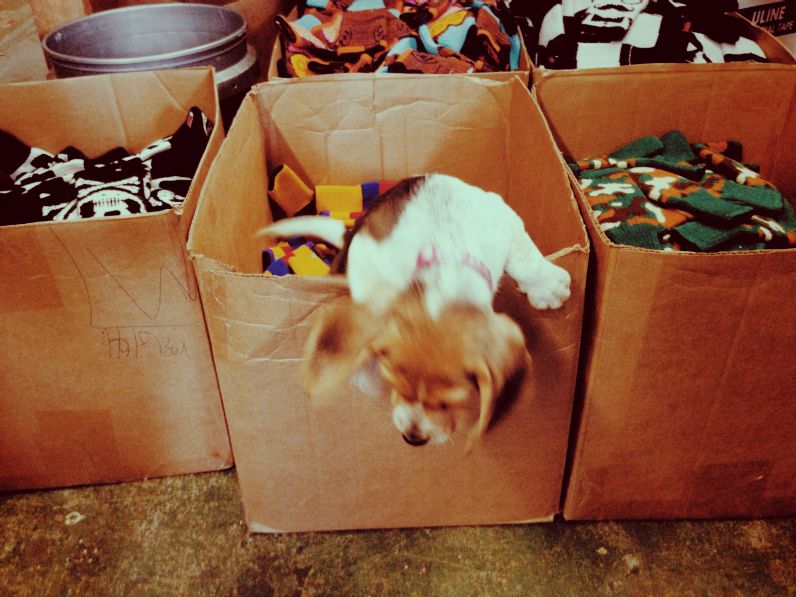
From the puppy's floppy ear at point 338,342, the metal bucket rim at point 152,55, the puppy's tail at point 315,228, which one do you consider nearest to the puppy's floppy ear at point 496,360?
the puppy's floppy ear at point 338,342

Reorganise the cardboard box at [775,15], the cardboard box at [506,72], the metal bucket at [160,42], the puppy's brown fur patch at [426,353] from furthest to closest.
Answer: the cardboard box at [775,15], the metal bucket at [160,42], the cardboard box at [506,72], the puppy's brown fur patch at [426,353]

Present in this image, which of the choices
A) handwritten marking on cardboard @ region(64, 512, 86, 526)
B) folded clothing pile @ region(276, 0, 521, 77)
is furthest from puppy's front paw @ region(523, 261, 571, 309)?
handwritten marking on cardboard @ region(64, 512, 86, 526)

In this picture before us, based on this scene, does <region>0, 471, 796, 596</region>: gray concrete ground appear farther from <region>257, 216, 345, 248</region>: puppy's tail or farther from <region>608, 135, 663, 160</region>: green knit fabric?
<region>608, 135, 663, 160</region>: green knit fabric

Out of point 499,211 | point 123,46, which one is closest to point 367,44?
point 123,46

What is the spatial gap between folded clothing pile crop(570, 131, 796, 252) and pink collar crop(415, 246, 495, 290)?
0.38 meters

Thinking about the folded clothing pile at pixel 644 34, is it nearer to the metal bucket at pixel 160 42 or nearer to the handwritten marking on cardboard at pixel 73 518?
the metal bucket at pixel 160 42

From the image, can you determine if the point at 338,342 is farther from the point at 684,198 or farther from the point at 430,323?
the point at 684,198

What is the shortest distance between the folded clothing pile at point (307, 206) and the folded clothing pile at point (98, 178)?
213 mm

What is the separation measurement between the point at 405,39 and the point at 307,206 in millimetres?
546

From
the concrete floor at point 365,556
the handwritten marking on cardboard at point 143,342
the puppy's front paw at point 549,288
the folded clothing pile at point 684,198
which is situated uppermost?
the puppy's front paw at point 549,288

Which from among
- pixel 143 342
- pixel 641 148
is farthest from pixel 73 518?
pixel 641 148

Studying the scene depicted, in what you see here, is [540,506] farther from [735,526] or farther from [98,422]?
[98,422]

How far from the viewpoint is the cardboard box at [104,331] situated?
39.6 inches

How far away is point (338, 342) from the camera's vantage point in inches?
32.4
